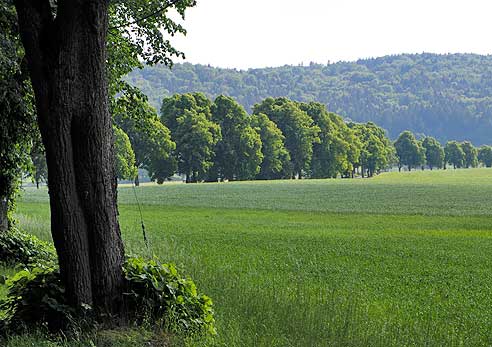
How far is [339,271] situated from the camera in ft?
59.5

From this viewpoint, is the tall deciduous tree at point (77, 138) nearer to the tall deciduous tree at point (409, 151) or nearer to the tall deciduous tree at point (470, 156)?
the tall deciduous tree at point (409, 151)

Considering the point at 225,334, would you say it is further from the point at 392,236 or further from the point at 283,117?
the point at 283,117

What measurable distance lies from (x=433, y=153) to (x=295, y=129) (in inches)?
2959

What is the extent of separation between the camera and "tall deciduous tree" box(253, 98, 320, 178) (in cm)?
10781

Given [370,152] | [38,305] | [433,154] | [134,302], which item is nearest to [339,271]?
[134,302]

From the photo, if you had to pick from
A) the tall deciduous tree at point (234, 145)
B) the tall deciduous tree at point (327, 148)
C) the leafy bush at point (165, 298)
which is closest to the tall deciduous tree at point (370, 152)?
the tall deciduous tree at point (327, 148)

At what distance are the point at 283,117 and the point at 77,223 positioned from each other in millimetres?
105007

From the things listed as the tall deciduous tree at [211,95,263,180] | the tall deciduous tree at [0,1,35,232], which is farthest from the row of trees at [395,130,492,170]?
the tall deciduous tree at [0,1,35,232]

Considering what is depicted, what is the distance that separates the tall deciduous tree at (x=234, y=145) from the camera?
9544 cm

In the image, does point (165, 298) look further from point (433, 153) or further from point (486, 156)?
point (486, 156)

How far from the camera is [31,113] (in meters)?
12.5

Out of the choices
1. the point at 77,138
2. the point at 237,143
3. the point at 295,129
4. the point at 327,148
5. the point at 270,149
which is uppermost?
the point at 295,129

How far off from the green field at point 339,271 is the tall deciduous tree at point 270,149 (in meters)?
55.5

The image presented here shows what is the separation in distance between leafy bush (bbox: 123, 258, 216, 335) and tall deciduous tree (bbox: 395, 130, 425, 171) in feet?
531
